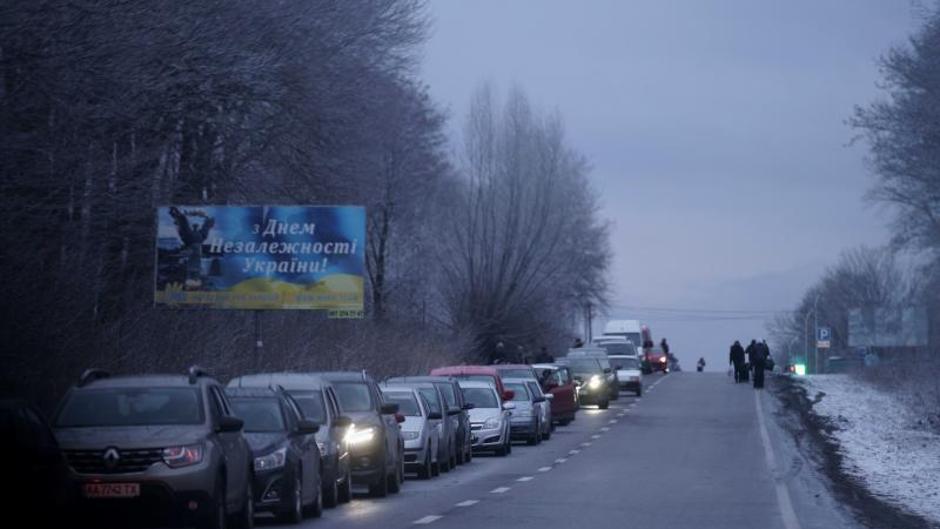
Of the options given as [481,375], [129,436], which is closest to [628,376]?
[481,375]

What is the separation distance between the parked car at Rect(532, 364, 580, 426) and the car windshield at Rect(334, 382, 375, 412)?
69.2ft

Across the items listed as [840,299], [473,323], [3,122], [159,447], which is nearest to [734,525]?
[159,447]

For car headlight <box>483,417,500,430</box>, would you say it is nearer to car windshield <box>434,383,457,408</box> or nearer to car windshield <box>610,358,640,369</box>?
car windshield <box>434,383,457,408</box>

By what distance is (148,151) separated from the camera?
36.9 meters

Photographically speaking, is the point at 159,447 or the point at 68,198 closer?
the point at 159,447

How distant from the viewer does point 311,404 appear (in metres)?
22.8

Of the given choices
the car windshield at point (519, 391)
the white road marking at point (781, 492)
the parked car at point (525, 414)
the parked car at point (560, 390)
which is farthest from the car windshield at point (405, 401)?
the parked car at point (560, 390)

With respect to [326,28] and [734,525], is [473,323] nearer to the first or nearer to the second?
[326,28]

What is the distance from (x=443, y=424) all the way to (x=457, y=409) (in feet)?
5.05

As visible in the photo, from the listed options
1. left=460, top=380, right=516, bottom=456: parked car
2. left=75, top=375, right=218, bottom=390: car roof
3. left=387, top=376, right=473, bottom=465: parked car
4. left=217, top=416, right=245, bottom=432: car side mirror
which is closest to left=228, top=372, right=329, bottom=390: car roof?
left=75, top=375, right=218, bottom=390: car roof

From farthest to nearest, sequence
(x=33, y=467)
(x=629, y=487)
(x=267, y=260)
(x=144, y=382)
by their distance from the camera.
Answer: (x=267, y=260), (x=629, y=487), (x=144, y=382), (x=33, y=467)

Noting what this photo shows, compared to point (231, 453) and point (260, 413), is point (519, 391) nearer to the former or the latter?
point (260, 413)

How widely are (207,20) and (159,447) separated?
22.0 m

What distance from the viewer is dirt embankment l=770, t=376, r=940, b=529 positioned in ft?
66.1
